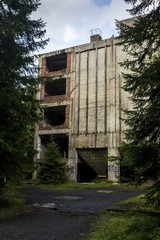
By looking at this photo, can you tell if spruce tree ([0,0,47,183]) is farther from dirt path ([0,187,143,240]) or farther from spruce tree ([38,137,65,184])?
spruce tree ([38,137,65,184])

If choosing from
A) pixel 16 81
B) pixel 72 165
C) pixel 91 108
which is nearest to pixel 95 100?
pixel 91 108

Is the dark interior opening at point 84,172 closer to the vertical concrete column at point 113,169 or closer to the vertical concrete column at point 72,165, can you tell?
the vertical concrete column at point 72,165

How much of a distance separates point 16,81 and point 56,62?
853 inches

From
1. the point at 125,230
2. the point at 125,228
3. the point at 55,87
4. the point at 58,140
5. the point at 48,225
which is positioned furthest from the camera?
the point at 55,87

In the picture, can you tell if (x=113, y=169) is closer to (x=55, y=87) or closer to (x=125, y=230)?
(x=55, y=87)

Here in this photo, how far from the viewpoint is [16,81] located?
936cm

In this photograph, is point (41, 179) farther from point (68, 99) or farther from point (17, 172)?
point (17, 172)

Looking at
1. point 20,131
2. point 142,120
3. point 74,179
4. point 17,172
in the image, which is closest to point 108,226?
point 142,120

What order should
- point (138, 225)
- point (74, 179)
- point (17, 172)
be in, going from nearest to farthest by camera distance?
point (138, 225), point (17, 172), point (74, 179)

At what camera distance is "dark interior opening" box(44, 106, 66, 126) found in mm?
27734

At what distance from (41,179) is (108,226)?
1676 cm

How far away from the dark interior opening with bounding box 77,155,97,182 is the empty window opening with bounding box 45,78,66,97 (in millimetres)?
9808

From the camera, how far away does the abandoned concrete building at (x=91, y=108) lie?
2309cm

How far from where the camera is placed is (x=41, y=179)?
21875 millimetres
